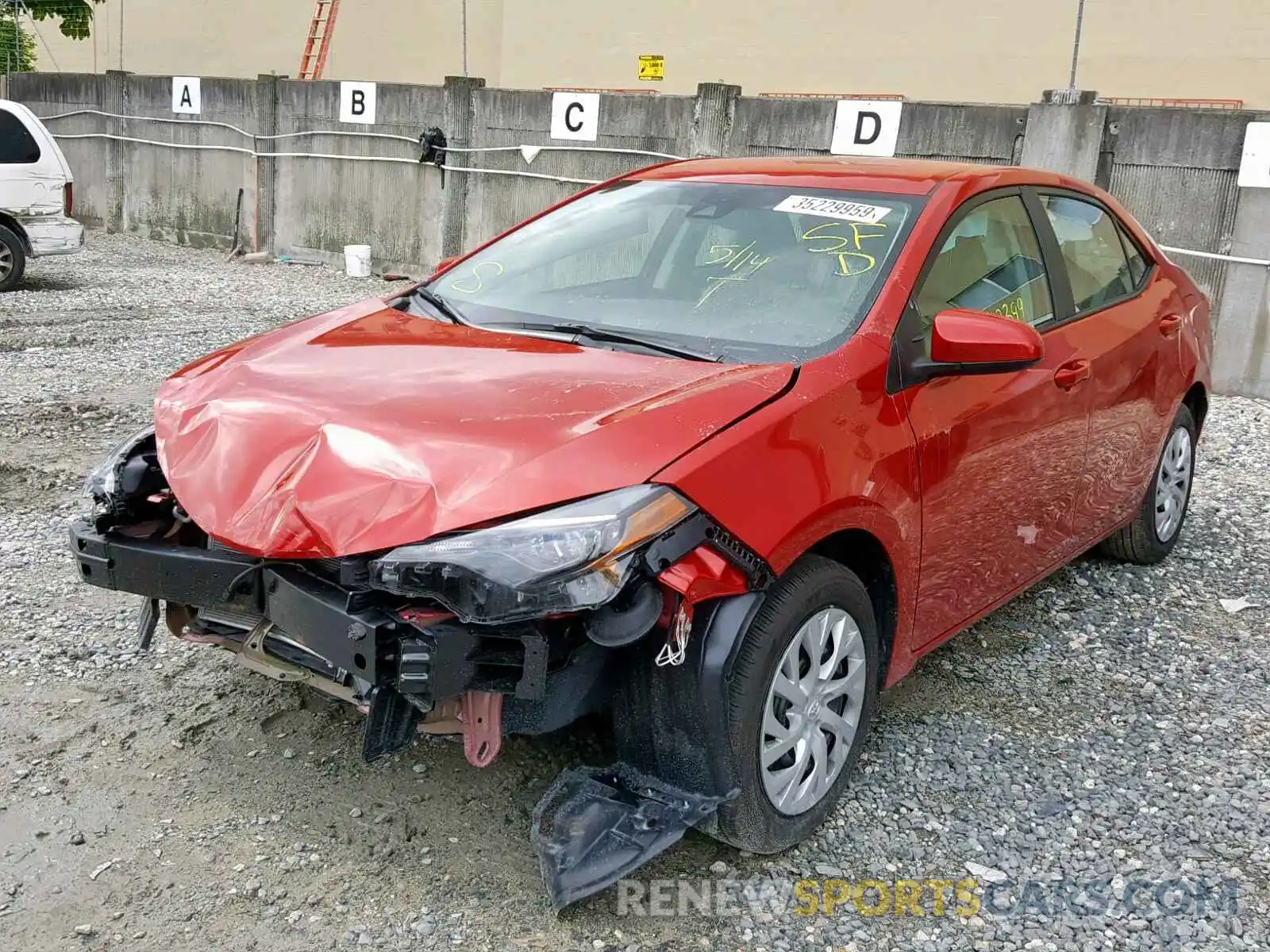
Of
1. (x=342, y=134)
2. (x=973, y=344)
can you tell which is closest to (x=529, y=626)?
(x=973, y=344)

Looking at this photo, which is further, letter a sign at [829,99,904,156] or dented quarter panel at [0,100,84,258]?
dented quarter panel at [0,100,84,258]

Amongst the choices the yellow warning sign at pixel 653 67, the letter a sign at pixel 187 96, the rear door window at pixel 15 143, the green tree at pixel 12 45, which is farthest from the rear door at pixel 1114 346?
the green tree at pixel 12 45

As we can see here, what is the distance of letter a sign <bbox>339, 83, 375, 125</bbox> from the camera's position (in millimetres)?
14953

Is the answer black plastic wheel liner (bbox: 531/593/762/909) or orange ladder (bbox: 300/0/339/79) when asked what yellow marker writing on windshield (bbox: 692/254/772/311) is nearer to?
black plastic wheel liner (bbox: 531/593/762/909)

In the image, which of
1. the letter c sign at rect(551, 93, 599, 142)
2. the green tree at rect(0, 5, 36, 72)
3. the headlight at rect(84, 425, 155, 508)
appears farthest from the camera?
the green tree at rect(0, 5, 36, 72)

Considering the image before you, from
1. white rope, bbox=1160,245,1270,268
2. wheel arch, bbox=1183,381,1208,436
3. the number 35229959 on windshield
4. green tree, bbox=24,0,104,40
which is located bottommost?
wheel arch, bbox=1183,381,1208,436

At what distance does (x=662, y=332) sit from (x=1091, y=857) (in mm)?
1817

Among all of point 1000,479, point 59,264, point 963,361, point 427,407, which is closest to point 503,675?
point 427,407

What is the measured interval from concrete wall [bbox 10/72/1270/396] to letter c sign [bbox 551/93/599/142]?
0.09 m

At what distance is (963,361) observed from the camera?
3.43 m

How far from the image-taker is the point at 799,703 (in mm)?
3123

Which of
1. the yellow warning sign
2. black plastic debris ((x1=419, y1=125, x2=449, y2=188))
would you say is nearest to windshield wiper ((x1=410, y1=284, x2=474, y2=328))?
black plastic debris ((x1=419, y1=125, x2=449, y2=188))

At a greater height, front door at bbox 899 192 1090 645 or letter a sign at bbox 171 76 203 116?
letter a sign at bbox 171 76 203 116

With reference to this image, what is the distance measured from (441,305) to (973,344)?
5.50 feet
